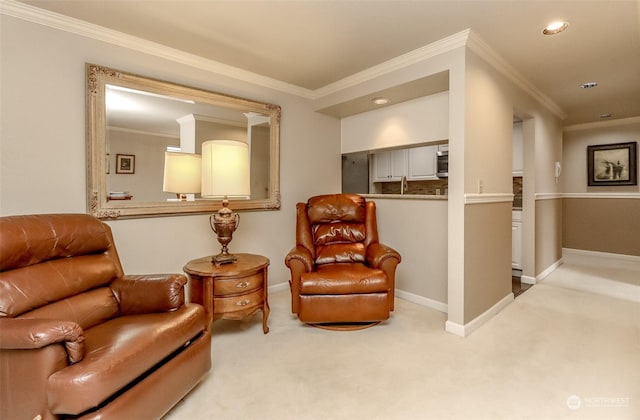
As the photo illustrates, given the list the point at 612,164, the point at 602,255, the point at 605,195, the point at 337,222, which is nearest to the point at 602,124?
the point at 612,164

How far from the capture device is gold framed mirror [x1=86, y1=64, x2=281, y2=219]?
7.58 ft

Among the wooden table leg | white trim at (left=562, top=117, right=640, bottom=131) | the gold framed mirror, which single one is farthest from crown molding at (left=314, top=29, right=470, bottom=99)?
white trim at (left=562, top=117, right=640, bottom=131)

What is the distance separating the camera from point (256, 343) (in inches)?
91.4

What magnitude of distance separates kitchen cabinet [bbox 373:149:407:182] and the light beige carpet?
2.79 meters

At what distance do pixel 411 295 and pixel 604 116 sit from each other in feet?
14.5

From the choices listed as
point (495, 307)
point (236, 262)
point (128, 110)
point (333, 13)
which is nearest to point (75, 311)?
point (236, 262)

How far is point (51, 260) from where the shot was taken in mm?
1704

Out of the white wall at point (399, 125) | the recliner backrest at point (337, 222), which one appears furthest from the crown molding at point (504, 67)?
the recliner backrest at point (337, 222)

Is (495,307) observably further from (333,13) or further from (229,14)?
(229,14)

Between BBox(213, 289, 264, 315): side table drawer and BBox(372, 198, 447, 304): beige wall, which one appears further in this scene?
BBox(372, 198, 447, 304): beige wall

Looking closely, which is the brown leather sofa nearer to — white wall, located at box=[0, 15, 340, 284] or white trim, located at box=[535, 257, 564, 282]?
white wall, located at box=[0, 15, 340, 284]

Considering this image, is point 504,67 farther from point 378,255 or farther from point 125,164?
point 125,164

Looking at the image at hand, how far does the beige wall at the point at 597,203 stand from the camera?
4.99 m

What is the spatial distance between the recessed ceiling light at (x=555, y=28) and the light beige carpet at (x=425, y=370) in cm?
229
